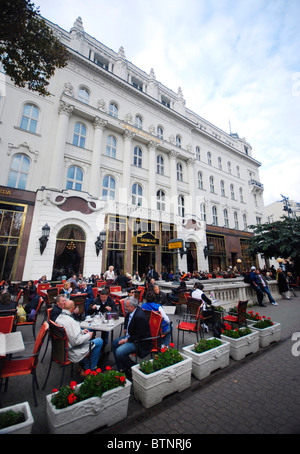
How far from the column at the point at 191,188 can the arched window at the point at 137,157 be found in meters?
6.49

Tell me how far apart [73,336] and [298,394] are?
12.8 ft

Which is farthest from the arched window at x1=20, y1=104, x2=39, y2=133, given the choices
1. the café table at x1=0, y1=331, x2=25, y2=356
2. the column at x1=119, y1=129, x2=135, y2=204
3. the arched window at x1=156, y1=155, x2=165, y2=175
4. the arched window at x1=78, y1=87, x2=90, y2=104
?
the café table at x1=0, y1=331, x2=25, y2=356

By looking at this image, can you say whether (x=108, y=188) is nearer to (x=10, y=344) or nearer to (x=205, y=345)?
(x=10, y=344)

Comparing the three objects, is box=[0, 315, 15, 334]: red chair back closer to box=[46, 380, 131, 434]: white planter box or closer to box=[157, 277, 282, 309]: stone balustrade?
box=[46, 380, 131, 434]: white planter box

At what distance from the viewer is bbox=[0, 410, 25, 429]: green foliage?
1928mm

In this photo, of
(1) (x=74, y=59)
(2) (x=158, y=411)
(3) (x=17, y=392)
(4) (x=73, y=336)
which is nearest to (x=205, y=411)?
(2) (x=158, y=411)

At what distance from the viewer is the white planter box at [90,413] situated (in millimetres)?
2168

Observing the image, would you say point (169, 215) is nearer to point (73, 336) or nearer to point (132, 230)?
point (132, 230)

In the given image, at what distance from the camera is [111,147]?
1736 cm

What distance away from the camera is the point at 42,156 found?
1384 centimetres

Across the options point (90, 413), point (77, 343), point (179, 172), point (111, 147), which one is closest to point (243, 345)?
point (90, 413)

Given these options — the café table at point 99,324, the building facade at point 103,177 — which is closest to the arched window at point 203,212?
the building facade at point 103,177

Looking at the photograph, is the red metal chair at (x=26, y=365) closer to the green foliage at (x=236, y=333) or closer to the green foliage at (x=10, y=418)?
Result: the green foliage at (x=10, y=418)

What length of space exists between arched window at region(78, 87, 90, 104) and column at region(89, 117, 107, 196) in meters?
2.34
